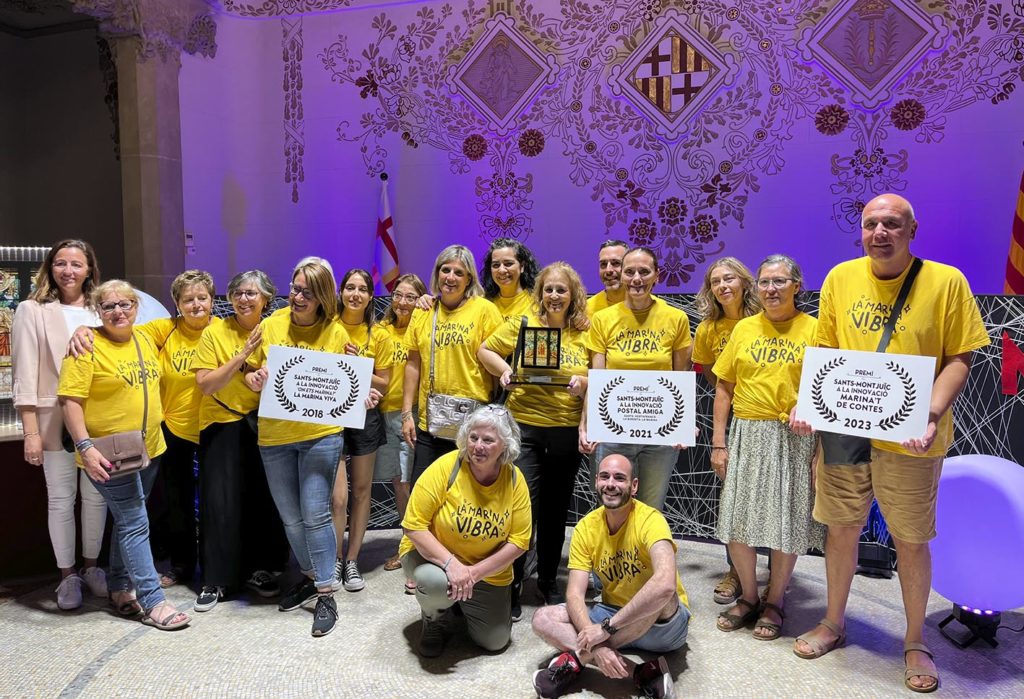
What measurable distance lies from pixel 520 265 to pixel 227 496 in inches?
67.9

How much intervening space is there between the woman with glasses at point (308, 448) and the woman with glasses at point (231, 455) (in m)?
0.12

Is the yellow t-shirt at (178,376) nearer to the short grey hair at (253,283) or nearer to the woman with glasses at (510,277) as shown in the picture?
the short grey hair at (253,283)

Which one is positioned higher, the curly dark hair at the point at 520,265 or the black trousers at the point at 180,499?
the curly dark hair at the point at 520,265

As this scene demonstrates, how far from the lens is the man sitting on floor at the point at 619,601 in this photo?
2.57m

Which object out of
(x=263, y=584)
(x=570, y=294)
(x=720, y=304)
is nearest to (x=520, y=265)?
(x=570, y=294)

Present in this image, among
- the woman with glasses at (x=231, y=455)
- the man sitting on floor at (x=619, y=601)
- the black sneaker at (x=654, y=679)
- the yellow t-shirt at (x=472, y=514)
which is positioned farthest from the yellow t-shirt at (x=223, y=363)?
the black sneaker at (x=654, y=679)

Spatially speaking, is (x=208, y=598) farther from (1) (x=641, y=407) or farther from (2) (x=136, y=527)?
(1) (x=641, y=407)

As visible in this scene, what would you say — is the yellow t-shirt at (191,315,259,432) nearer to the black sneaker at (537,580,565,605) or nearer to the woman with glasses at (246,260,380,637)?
the woman with glasses at (246,260,380,637)

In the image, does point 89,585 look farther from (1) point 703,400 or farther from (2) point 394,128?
(2) point 394,128

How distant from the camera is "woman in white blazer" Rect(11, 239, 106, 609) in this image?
328 cm

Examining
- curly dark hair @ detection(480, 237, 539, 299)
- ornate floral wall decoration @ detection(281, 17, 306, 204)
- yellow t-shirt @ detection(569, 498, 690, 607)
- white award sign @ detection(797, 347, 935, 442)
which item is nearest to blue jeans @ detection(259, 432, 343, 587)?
curly dark hair @ detection(480, 237, 539, 299)

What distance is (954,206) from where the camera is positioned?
17.8 ft

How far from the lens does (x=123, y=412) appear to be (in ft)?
10.1

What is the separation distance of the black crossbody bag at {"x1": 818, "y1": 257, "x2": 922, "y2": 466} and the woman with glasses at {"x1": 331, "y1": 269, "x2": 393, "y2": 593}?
6.31ft
